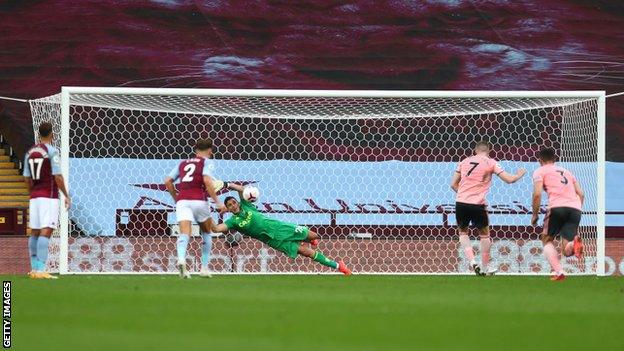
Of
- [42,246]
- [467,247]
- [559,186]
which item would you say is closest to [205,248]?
[42,246]

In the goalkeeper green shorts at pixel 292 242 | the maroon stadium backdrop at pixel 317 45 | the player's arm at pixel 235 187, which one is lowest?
the goalkeeper green shorts at pixel 292 242

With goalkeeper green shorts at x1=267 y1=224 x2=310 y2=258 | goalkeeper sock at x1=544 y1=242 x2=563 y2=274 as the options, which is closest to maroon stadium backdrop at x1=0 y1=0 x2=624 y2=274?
goalkeeper green shorts at x1=267 y1=224 x2=310 y2=258

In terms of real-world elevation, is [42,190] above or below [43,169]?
below

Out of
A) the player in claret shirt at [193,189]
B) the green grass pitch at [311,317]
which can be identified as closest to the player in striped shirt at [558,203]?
the green grass pitch at [311,317]

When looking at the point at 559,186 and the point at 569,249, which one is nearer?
the point at 569,249

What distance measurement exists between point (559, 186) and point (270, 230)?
324cm

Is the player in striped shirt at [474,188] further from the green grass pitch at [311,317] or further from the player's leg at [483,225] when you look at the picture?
the green grass pitch at [311,317]

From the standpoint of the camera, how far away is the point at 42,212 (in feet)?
39.8

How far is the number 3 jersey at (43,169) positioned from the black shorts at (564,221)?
192 inches

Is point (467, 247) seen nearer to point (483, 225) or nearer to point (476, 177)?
point (483, 225)

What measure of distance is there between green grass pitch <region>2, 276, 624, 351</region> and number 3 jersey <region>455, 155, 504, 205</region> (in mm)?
2876

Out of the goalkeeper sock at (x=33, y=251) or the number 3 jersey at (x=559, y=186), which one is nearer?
the goalkeeper sock at (x=33, y=251)

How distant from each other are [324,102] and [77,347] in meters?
11.1

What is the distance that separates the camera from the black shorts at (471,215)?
1380 centimetres
